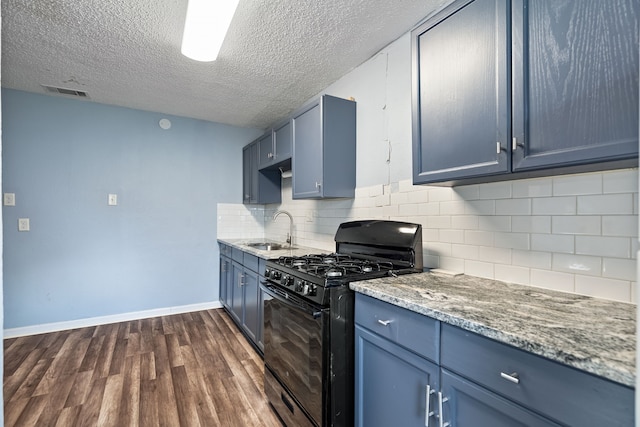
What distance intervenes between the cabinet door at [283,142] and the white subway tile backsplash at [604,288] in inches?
90.6

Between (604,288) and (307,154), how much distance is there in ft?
6.60

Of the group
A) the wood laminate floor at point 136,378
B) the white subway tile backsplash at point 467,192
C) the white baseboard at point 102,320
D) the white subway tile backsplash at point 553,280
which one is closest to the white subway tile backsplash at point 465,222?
the white subway tile backsplash at point 467,192

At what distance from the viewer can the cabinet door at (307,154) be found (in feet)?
8.00

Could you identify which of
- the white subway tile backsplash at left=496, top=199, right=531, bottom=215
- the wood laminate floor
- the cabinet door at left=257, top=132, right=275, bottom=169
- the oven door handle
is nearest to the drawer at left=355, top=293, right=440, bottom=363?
the oven door handle

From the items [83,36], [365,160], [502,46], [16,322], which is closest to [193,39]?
[83,36]

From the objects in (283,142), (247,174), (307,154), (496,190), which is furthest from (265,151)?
(496,190)

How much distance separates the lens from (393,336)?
1252mm

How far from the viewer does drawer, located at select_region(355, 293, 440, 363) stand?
1099 mm

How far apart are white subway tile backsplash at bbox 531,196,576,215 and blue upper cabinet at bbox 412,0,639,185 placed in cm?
15

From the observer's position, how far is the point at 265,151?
3451mm

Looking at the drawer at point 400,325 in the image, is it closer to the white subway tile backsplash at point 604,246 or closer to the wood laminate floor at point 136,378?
the white subway tile backsplash at point 604,246

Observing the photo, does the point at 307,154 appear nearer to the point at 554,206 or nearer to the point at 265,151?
the point at 265,151

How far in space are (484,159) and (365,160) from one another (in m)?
1.21

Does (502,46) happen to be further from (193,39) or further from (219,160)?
(219,160)
